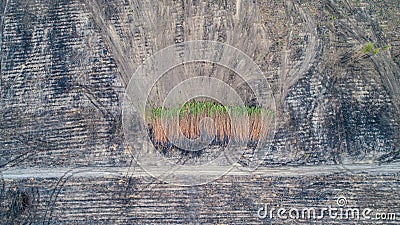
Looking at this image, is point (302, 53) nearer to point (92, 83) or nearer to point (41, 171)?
point (92, 83)

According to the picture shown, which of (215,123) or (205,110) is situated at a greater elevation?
(205,110)

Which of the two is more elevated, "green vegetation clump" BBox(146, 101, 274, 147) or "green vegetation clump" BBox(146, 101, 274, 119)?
"green vegetation clump" BBox(146, 101, 274, 119)

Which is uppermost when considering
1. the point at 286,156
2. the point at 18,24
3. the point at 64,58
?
the point at 18,24

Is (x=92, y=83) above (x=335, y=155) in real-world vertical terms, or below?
above

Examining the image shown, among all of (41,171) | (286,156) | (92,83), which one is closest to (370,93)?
(286,156)

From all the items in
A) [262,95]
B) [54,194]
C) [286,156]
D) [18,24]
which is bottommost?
[54,194]

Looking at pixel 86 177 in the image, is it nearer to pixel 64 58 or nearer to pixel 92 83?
pixel 92 83

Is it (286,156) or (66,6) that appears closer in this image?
(286,156)

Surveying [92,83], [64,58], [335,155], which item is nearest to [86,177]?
[92,83]

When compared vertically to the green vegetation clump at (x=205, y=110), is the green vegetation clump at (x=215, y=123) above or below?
below
